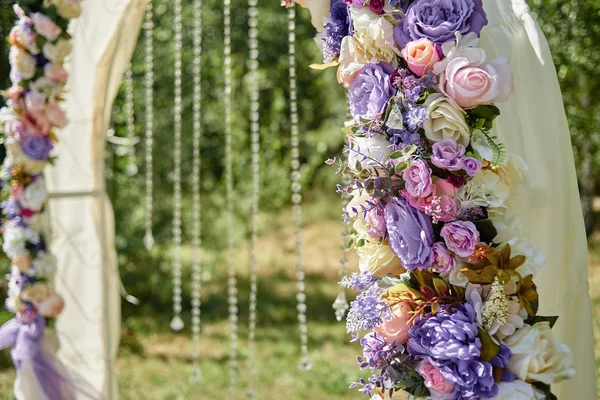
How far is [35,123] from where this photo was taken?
2.72m

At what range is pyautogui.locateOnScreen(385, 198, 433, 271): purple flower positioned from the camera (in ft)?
5.44

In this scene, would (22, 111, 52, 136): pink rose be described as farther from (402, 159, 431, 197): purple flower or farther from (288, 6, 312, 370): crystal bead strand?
(402, 159, 431, 197): purple flower

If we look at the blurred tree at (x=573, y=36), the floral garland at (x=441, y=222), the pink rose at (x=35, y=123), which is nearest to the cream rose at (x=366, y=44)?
the floral garland at (x=441, y=222)

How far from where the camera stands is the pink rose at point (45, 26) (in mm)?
2621

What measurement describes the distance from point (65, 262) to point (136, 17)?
1.27 metres

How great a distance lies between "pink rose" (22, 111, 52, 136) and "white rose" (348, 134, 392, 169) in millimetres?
1444

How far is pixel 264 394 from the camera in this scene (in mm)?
4617

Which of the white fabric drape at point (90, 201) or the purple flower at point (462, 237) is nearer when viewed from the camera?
the purple flower at point (462, 237)

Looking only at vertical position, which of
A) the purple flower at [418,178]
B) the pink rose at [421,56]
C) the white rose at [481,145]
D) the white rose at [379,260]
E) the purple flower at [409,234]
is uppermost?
the pink rose at [421,56]

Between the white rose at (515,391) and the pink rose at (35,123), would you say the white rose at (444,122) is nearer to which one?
the white rose at (515,391)

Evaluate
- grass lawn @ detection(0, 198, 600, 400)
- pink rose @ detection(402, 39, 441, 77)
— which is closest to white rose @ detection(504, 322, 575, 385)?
pink rose @ detection(402, 39, 441, 77)

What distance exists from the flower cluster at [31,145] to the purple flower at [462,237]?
5.53 feet

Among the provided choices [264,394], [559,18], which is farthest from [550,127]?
[264,394]

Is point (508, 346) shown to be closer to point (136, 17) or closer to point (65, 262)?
point (136, 17)
